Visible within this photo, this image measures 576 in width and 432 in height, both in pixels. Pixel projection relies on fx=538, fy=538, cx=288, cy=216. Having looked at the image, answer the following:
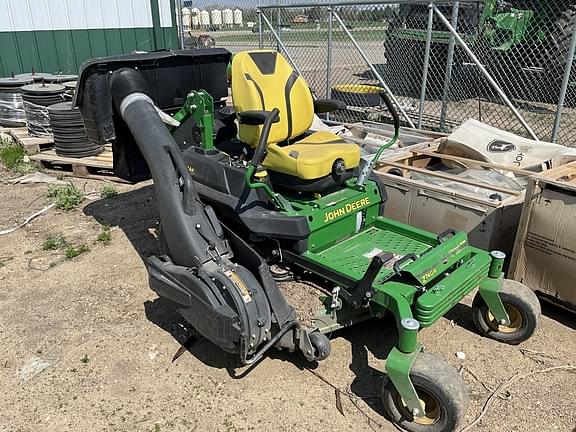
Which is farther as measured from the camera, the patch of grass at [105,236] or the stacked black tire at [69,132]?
the stacked black tire at [69,132]

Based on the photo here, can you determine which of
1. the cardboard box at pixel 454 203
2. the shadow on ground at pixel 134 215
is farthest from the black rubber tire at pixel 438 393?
the shadow on ground at pixel 134 215

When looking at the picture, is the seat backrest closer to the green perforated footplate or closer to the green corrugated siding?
the green perforated footplate

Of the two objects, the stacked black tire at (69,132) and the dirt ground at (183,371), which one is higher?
the stacked black tire at (69,132)

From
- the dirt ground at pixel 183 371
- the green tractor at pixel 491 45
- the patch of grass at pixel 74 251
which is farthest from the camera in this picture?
the green tractor at pixel 491 45

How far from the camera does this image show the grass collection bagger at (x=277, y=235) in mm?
2740

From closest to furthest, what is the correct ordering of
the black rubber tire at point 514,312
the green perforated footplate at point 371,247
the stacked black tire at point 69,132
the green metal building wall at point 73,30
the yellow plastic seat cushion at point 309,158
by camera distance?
the black rubber tire at point 514,312 < the green perforated footplate at point 371,247 < the yellow plastic seat cushion at point 309,158 < the stacked black tire at point 69,132 < the green metal building wall at point 73,30

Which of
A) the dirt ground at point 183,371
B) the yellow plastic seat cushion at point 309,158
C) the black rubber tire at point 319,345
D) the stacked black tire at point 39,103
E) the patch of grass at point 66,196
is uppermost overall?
the yellow plastic seat cushion at point 309,158

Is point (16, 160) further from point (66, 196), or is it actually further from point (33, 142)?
point (66, 196)

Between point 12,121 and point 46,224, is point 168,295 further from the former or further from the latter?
point 12,121

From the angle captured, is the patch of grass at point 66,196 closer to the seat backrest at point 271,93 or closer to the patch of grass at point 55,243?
the patch of grass at point 55,243

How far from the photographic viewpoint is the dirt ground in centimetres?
273

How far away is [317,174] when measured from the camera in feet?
11.3

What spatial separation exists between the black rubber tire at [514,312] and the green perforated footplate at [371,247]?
51 centimetres

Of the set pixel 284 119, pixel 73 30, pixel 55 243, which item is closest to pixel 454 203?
pixel 284 119
